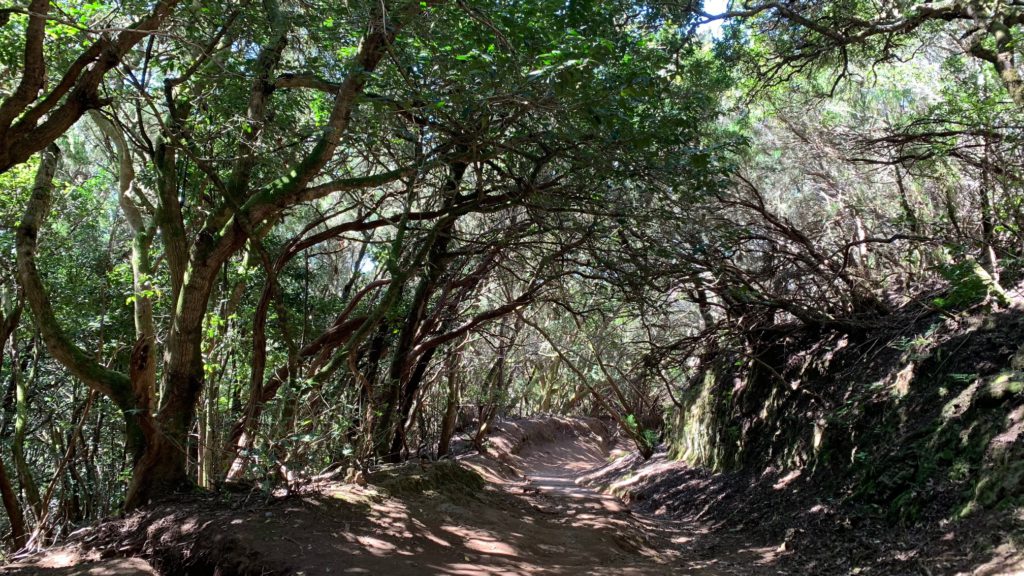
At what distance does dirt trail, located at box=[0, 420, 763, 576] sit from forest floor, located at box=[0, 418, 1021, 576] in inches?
0.5

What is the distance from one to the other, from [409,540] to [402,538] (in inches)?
2.5

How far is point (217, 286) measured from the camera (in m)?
9.34

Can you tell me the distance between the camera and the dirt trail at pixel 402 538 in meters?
4.57

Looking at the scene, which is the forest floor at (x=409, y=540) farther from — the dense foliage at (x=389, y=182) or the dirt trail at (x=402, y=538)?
the dense foliage at (x=389, y=182)

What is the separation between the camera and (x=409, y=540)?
5430mm

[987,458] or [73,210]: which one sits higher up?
[73,210]

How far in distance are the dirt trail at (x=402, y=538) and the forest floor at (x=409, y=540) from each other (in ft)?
0.04

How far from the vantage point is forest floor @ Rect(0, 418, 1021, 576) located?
4.58 metres

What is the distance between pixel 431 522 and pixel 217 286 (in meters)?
5.39

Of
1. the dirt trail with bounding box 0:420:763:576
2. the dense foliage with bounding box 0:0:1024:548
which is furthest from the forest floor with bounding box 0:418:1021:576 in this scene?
the dense foliage with bounding box 0:0:1024:548

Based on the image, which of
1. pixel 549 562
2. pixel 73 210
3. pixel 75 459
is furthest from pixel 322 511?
pixel 73 210

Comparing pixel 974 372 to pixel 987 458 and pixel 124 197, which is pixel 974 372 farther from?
pixel 124 197

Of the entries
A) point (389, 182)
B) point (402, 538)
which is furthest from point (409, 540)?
point (389, 182)

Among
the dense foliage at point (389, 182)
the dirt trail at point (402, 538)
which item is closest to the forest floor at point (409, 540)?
the dirt trail at point (402, 538)
